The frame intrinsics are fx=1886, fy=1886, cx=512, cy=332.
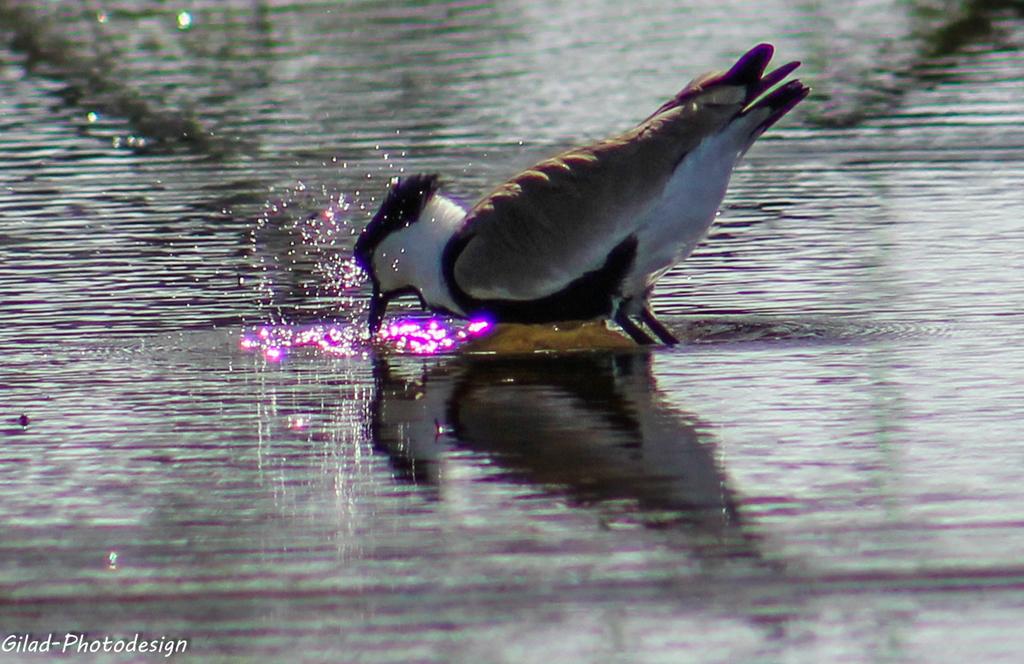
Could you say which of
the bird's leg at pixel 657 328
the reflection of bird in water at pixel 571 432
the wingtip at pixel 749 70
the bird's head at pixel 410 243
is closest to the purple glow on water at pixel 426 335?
the bird's head at pixel 410 243

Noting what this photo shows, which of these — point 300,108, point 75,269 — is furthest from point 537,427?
point 300,108

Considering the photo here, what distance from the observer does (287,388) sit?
7.68 meters

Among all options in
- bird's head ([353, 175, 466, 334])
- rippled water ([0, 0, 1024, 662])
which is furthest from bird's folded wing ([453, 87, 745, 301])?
rippled water ([0, 0, 1024, 662])

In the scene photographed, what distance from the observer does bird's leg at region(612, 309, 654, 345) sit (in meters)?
8.52

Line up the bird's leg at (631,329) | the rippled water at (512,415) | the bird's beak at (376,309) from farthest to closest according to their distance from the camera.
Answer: the bird's beak at (376,309), the bird's leg at (631,329), the rippled water at (512,415)

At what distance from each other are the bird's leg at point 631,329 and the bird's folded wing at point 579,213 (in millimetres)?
259

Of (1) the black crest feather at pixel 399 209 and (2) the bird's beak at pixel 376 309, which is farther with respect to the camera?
(2) the bird's beak at pixel 376 309

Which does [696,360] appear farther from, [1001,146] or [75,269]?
[1001,146]

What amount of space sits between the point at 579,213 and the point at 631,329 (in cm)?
57

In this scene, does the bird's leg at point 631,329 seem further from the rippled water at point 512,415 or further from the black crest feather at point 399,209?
the black crest feather at point 399,209

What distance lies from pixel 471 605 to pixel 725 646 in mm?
716

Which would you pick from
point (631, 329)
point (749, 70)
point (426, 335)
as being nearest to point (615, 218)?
point (631, 329)

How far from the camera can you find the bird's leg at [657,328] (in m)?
8.41

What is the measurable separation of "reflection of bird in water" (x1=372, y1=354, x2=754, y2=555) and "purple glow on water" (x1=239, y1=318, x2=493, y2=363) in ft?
1.11
